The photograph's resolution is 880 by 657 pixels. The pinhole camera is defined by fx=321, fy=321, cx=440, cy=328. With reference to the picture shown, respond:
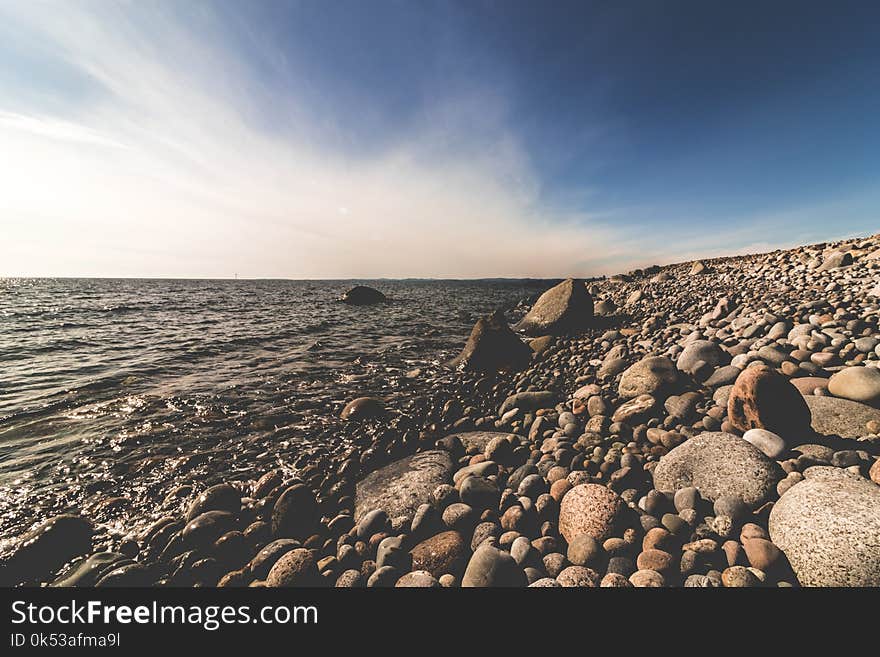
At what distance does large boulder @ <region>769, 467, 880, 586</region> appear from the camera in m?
2.17

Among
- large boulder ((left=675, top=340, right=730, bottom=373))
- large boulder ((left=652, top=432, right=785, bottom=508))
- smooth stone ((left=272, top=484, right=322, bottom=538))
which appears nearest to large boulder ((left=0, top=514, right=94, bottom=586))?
smooth stone ((left=272, top=484, right=322, bottom=538))

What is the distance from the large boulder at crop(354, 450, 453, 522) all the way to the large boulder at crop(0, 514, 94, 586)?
304 cm

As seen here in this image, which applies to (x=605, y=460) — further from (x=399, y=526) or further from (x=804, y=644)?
(x=399, y=526)

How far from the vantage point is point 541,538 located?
2.97 metres

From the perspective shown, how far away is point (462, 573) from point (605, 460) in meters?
2.25

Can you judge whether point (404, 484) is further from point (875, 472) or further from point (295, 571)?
point (875, 472)

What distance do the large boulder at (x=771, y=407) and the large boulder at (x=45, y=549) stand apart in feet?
25.8

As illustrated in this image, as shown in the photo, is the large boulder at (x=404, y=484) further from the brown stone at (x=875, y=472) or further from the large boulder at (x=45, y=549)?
the brown stone at (x=875, y=472)

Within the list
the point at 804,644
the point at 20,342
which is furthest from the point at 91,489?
the point at 20,342

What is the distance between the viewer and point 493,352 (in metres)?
9.95

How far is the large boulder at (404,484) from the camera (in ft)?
13.0

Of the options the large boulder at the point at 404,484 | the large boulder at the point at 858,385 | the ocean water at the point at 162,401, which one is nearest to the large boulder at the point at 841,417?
the large boulder at the point at 858,385

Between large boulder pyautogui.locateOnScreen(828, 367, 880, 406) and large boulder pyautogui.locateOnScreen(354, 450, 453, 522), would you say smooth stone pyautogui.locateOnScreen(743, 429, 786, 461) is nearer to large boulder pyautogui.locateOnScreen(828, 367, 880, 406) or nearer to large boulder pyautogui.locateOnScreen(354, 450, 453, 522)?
large boulder pyautogui.locateOnScreen(828, 367, 880, 406)

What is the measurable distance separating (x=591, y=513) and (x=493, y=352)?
705 cm
